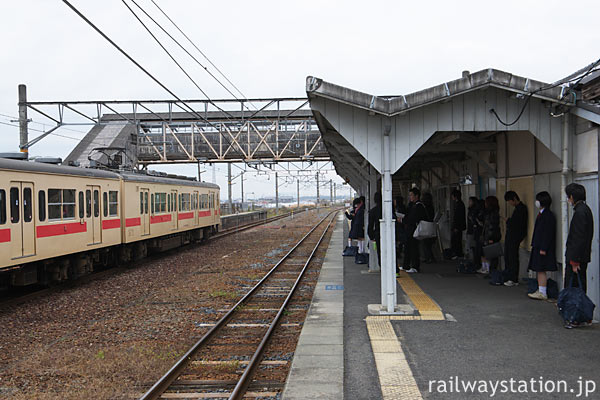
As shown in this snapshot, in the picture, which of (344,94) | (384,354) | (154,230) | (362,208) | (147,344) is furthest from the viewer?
(154,230)

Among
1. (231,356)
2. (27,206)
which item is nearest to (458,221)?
(231,356)

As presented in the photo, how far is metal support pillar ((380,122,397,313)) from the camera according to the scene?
23.3 ft

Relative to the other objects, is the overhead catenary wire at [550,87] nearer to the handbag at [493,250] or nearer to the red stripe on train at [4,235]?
the handbag at [493,250]

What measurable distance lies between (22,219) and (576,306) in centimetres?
838

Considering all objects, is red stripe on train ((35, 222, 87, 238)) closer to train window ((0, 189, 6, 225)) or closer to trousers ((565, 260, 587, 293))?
train window ((0, 189, 6, 225))

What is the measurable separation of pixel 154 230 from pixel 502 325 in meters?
11.6

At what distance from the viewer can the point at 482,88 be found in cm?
675

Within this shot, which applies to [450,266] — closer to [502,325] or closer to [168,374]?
[502,325]

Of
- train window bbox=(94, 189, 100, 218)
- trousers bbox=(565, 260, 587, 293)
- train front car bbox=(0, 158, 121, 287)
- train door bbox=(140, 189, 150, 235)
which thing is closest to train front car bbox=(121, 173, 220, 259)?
train door bbox=(140, 189, 150, 235)

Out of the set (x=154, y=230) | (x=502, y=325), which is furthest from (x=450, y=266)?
(x=154, y=230)

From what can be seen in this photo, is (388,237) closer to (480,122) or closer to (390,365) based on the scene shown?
(480,122)

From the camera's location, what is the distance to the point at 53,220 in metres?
10.1

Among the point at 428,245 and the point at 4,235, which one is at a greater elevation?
the point at 4,235

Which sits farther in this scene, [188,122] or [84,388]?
[188,122]
